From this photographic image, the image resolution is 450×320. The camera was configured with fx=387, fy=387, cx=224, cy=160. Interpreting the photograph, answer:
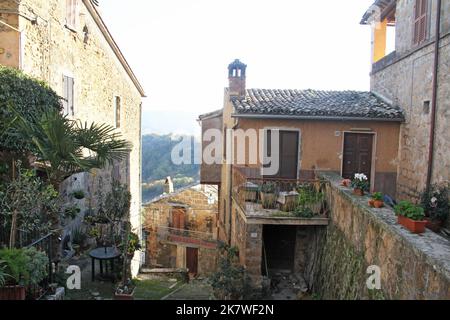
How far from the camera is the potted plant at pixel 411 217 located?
18.8 feet

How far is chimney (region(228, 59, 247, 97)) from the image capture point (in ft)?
42.3

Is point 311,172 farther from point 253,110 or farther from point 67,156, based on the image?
point 67,156

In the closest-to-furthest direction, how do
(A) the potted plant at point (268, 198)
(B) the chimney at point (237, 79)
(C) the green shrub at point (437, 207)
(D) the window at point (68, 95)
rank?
(C) the green shrub at point (437, 207) → (A) the potted plant at point (268, 198) → (D) the window at point (68, 95) → (B) the chimney at point (237, 79)

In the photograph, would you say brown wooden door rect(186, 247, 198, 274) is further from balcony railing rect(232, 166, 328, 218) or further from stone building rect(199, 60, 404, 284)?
balcony railing rect(232, 166, 328, 218)

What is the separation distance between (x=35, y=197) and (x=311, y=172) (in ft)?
25.9

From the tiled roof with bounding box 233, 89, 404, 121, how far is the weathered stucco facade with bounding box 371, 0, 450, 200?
21.7 inches

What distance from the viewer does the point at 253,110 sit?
11148 mm

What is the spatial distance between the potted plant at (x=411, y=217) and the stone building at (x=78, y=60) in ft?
26.2

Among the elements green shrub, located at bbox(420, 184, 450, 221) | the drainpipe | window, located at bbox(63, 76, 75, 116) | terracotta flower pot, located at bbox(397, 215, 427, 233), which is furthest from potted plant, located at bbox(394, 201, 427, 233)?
window, located at bbox(63, 76, 75, 116)

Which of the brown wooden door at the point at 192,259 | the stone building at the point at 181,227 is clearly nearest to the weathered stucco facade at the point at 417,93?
the stone building at the point at 181,227

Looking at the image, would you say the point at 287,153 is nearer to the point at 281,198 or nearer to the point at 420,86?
the point at 281,198

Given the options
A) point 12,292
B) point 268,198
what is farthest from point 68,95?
point 12,292

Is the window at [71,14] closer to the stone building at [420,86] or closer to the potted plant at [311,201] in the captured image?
the potted plant at [311,201]

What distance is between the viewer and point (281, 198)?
32.3 feet
